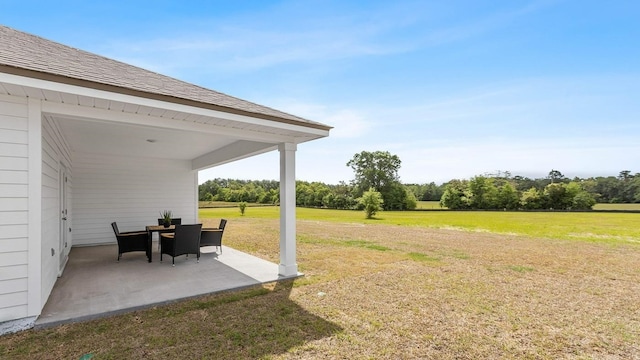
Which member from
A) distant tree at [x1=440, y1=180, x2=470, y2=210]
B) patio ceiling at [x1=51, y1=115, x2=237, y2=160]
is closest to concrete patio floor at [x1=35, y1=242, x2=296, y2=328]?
patio ceiling at [x1=51, y1=115, x2=237, y2=160]

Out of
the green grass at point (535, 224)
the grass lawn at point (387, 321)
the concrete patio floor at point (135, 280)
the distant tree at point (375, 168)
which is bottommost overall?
the green grass at point (535, 224)

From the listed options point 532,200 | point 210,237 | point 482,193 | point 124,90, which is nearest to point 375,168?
point 482,193

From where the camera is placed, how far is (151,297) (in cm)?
443

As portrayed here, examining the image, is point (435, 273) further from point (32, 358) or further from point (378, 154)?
point (378, 154)

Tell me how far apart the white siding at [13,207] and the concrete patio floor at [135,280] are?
0.41 meters

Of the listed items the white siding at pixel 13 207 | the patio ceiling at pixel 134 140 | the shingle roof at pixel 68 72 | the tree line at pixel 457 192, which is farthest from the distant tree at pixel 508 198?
the white siding at pixel 13 207

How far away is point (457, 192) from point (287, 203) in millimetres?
44530

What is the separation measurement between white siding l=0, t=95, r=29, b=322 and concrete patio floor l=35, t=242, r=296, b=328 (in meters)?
0.41

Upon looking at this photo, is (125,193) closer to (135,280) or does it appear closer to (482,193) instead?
(135,280)

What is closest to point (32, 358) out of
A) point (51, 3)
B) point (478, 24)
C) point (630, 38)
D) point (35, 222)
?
point (35, 222)

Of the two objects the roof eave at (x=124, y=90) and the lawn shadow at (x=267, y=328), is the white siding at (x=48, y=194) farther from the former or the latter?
the lawn shadow at (x=267, y=328)

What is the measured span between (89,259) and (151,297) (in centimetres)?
401

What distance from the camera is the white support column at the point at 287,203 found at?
A: 5.60 meters

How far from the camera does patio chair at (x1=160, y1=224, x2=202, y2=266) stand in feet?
21.1
